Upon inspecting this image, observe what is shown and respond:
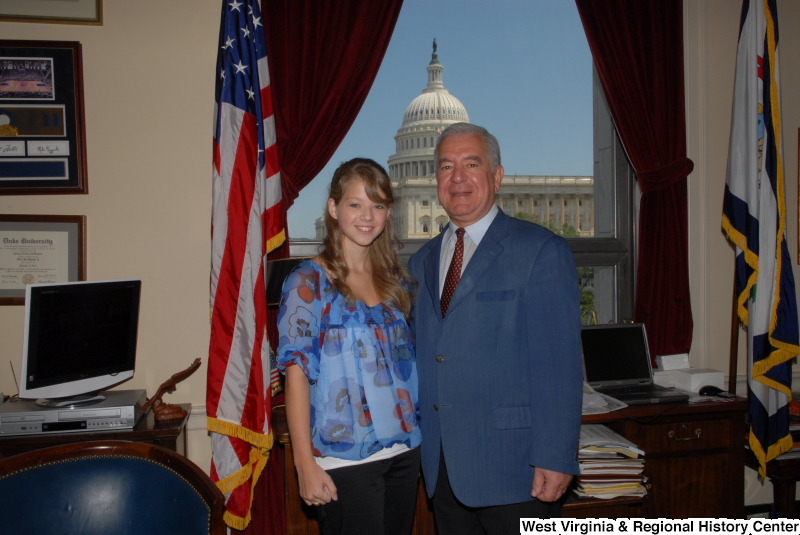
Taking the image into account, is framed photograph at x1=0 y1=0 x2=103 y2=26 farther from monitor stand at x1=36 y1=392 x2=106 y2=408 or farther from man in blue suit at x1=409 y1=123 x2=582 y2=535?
man in blue suit at x1=409 y1=123 x2=582 y2=535

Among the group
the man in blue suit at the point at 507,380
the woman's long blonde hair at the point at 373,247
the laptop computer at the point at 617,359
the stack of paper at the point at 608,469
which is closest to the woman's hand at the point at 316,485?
the man in blue suit at the point at 507,380

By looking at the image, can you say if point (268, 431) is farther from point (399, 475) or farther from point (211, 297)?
point (399, 475)

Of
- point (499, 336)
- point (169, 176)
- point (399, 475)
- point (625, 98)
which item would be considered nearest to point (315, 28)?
point (169, 176)

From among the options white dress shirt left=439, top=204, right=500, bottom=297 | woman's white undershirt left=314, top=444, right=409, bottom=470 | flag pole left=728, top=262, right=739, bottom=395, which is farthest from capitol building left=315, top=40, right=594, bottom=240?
woman's white undershirt left=314, top=444, right=409, bottom=470

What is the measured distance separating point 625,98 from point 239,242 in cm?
204

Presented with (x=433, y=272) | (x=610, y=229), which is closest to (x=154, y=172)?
(x=433, y=272)

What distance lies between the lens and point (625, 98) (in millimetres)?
2826

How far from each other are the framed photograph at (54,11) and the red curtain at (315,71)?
74cm

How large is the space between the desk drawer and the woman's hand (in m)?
1.50

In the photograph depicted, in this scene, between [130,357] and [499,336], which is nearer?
[499,336]

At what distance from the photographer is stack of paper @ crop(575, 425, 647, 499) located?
2.24 metres

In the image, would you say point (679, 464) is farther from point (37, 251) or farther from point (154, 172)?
point (37, 251)

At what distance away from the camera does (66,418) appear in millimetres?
2041

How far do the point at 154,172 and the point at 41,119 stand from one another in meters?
0.51
